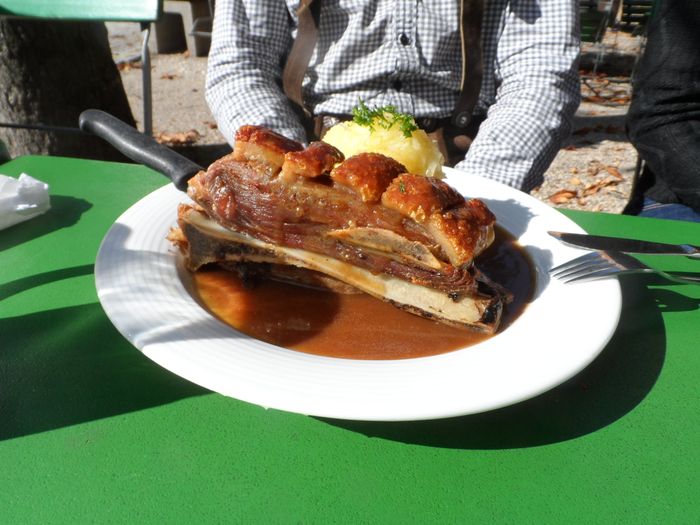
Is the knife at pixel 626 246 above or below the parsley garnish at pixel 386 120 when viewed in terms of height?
below

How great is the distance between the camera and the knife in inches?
68.1

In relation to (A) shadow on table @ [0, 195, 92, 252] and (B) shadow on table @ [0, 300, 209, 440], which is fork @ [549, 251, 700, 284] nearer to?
(B) shadow on table @ [0, 300, 209, 440]

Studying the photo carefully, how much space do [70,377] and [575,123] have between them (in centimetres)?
757

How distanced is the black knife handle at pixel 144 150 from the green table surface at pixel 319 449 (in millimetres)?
557

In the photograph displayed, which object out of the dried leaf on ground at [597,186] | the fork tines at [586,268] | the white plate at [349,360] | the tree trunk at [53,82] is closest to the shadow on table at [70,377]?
the white plate at [349,360]

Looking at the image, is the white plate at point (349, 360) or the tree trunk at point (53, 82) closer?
the white plate at point (349, 360)

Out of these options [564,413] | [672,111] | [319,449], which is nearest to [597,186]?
[672,111]

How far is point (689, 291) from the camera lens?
1.81m

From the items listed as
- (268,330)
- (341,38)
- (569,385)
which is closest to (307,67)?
(341,38)

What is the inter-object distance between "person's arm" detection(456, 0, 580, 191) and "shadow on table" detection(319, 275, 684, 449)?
1.75 metres

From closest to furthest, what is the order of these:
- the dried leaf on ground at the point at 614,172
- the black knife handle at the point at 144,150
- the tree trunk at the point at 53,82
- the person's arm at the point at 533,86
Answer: the black knife handle at the point at 144,150, the person's arm at the point at 533,86, the tree trunk at the point at 53,82, the dried leaf on ground at the point at 614,172

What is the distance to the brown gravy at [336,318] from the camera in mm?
1481

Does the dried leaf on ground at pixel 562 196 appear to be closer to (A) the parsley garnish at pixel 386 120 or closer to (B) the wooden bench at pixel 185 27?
(A) the parsley garnish at pixel 386 120

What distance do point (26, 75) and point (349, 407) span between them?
480 cm
